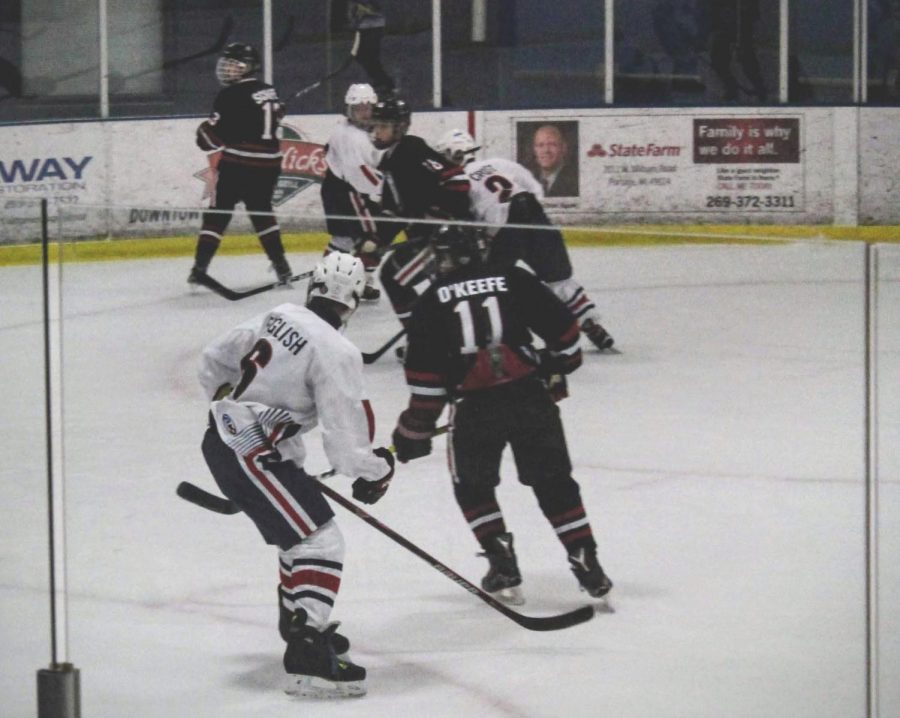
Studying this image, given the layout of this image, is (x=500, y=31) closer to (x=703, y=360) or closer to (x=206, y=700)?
(x=703, y=360)

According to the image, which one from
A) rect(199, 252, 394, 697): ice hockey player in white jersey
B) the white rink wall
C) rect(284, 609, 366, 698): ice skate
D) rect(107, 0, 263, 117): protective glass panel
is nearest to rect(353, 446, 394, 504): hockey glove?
rect(199, 252, 394, 697): ice hockey player in white jersey

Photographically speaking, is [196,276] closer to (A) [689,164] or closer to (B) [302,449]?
(B) [302,449]

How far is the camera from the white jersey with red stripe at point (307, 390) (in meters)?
3.20

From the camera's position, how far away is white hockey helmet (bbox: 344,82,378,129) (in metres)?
7.01

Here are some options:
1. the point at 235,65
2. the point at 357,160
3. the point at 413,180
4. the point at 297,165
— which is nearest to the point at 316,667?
the point at 413,180

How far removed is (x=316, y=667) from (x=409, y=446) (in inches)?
23.3

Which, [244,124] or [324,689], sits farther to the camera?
[244,124]

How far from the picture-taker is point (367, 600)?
3691 mm

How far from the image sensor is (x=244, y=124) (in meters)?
7.49

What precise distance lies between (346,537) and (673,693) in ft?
3.70

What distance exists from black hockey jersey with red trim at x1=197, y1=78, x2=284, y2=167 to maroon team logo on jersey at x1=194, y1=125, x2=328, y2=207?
118 cm

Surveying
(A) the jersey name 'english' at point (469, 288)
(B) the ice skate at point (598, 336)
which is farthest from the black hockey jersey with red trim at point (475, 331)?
(B) the ice skate at point (598, 336)

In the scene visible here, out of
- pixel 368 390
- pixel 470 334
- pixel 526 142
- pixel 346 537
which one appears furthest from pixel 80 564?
pixel 526 142

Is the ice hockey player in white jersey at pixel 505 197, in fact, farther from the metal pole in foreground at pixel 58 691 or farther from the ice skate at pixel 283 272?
the metal pole in foreground at pixel 58 691
